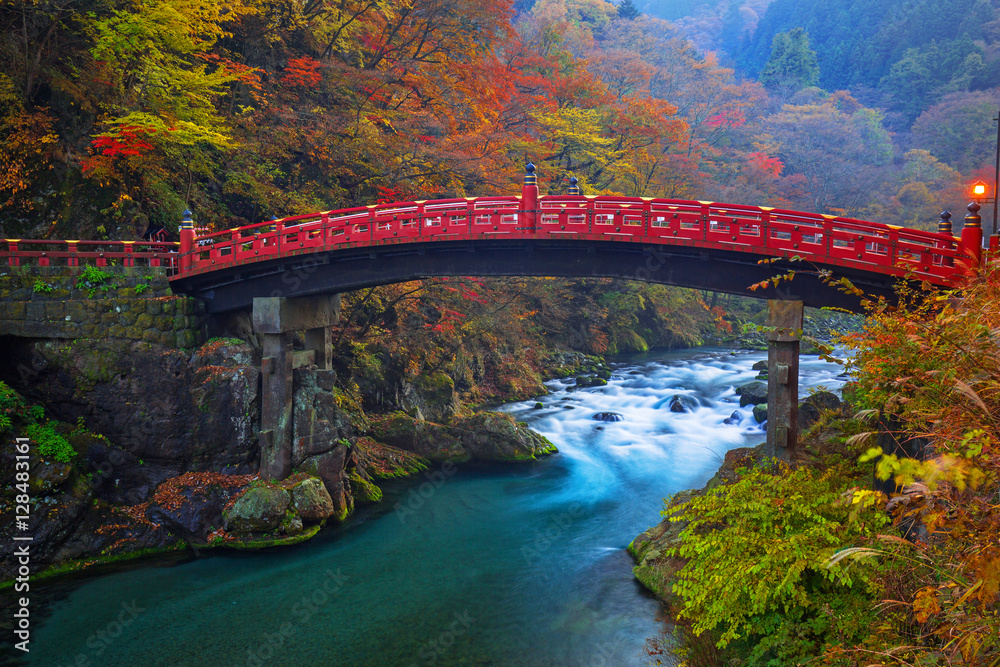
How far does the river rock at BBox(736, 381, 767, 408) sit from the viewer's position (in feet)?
84.6

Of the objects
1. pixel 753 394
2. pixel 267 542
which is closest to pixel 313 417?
pixel 267 542

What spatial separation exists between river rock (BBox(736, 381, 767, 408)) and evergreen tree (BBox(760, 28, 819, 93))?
47.8m

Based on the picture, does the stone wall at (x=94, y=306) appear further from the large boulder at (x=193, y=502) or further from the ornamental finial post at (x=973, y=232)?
the ornamental finial post at (x=973, y=232)

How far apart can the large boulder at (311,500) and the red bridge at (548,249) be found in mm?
5069

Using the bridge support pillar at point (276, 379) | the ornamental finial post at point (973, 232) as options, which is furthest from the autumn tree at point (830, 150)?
Result: the bridge support pillar at point (276, 379)

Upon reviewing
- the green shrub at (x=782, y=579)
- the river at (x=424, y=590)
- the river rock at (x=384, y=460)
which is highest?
the green shrub at (x=782, y=579)

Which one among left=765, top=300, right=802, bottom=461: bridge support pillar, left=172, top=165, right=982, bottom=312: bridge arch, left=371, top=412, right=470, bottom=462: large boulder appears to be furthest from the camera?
left=371, top=412, right=470, bottom=462: large boulder

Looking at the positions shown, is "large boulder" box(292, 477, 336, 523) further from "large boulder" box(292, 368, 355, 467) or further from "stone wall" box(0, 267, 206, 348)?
"stone wall" box(0, 267, 206, 348)

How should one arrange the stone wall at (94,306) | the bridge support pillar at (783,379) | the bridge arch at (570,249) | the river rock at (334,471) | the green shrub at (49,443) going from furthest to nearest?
the river rock at (334,471), the stone wall at (94,306), the green shrub at (49,443), the bridge support pillar at (783,379), the bridge arch at (570,249)

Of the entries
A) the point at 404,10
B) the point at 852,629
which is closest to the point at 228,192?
the point at 404,10

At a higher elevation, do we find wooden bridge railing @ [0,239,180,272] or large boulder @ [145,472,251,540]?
wooden bridge railing @ [0,239,180,272]

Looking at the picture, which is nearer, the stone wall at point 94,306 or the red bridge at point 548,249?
the red bridge at point 548,249

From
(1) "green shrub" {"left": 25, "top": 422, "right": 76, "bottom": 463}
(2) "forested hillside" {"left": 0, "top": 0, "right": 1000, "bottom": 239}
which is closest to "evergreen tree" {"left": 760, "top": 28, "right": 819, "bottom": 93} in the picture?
(2) "forested hillside" {"left": 0, "top": 0, "right": 1000, "bottom": 239}

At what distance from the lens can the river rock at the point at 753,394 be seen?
25.8m
